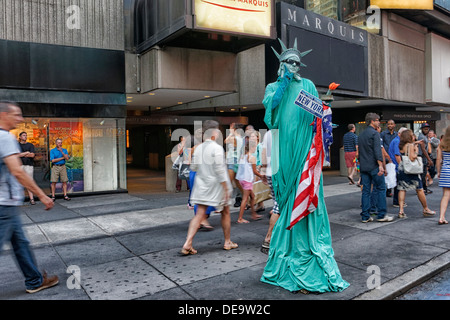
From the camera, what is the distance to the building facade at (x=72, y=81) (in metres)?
9.97

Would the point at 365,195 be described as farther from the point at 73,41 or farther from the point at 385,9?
the point at 385,9

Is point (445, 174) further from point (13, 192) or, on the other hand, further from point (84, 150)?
point (84, 150)

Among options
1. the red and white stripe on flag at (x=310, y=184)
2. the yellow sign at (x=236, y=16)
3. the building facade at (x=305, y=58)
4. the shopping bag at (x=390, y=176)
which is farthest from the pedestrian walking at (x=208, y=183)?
the yellow sign at (x=236, y=16)

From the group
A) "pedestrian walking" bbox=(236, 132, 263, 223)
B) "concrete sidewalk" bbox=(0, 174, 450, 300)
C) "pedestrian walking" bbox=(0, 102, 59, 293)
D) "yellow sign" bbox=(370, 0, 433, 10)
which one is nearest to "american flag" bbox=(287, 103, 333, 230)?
"concrete sidewalk" bbox=(0, 174, 450, 300)

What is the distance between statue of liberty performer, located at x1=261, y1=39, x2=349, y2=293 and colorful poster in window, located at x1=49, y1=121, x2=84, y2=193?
853cm

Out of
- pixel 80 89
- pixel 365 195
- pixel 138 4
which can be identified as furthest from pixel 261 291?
pixel 138 4

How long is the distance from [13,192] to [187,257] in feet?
7.53

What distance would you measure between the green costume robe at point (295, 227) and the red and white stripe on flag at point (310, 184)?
70 mm

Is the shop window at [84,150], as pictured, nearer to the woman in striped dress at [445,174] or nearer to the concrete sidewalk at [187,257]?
→ the concrete sidewalk at [187,257]

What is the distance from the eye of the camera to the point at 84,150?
11461 mm

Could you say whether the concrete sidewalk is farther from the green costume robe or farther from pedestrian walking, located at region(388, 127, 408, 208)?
pedestrian walking, located at region(388, 127, 408, 208)

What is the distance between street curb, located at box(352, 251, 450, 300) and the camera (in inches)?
148
